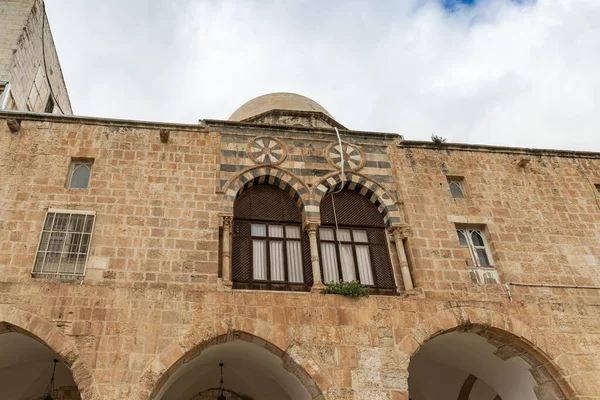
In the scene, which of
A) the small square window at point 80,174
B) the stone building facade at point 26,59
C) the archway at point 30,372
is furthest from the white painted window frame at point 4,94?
the archway at point 30,372

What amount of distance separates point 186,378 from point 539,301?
7354mm

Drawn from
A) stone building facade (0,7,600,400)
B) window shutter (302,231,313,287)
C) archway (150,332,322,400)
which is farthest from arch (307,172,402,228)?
archway (150,332,322,400)

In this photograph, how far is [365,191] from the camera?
10.0 metres

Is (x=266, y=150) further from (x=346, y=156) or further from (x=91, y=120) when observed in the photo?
(x=91, y=120)

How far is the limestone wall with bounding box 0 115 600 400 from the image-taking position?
24.7ft

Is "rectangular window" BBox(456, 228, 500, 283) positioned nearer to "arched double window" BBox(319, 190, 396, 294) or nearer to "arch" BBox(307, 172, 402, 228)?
"arch" BBox(307, 172, 402, 228)

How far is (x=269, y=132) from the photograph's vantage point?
406 inches

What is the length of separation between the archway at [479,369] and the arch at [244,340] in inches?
101

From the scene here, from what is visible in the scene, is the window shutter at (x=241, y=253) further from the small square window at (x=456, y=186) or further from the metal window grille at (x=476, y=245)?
the small square window at (x=456, y=186)

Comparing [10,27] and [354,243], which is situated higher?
[10,27]

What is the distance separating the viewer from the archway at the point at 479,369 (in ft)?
28.0

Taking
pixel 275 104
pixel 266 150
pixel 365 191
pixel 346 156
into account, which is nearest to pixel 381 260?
pixel 365 191

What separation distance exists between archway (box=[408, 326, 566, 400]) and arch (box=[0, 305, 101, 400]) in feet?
19.7

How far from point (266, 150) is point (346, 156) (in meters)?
1.75
